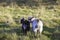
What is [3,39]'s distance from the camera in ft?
28.0

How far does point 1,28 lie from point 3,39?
2.24 m

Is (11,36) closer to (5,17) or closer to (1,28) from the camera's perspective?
(1,28)

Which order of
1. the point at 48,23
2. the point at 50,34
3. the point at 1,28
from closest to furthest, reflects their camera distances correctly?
the point at 50,34 < the point at 1,28 < the point at 48,23

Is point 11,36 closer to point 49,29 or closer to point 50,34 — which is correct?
point 50,34

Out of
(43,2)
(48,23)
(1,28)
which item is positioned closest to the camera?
(1,28)

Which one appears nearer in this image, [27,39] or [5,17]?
[27,39]

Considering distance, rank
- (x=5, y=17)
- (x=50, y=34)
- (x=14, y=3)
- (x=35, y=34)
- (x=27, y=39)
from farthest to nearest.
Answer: (x=14, y=3) → (x=5, y=17) → (x=50, y=34) → (x=35, y=34) → (x=27, y=39)

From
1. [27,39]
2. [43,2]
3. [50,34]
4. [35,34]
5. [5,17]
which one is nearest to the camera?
[27,39]

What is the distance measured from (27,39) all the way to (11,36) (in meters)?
0.67

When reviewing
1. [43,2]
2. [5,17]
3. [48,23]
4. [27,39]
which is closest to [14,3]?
[43,2]

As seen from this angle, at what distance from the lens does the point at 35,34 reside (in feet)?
29.6

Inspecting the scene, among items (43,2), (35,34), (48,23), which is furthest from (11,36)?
(43,2)

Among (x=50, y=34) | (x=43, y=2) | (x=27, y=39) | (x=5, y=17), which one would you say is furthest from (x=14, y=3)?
(x=27, y=39)

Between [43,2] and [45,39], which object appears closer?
[45,39]
